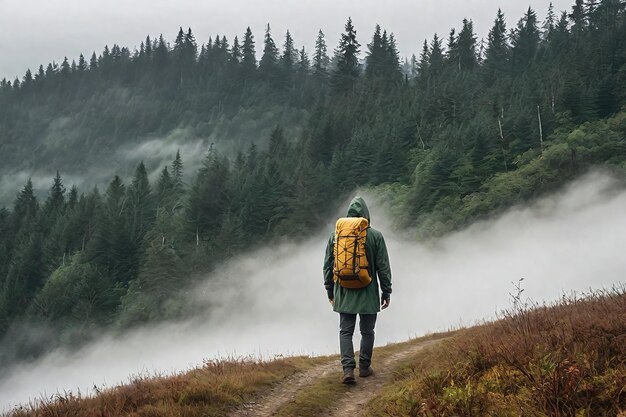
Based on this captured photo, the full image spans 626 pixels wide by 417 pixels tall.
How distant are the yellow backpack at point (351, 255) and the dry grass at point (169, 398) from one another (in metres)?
2.05

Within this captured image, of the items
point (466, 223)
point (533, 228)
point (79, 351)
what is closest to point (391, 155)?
point (466, 223)

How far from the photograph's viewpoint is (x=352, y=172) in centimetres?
6425

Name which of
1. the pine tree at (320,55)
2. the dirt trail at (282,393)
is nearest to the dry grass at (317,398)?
the dirt trail at (282,393)

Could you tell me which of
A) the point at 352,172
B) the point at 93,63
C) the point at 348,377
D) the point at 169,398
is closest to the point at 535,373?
the point at 348,377

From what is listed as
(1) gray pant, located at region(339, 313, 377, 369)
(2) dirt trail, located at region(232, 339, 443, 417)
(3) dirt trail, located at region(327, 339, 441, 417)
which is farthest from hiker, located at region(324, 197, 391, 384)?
(2) dirt trail, located at region(232, 339, 443, 417)

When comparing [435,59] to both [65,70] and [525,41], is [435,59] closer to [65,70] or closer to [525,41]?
[525,41]

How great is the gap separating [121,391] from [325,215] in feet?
191

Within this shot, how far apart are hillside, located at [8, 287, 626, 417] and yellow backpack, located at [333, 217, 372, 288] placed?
4.82 ft

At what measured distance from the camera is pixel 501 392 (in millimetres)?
4152

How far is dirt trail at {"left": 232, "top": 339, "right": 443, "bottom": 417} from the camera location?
561cm

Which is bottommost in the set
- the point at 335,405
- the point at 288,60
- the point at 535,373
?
the point at 335,405

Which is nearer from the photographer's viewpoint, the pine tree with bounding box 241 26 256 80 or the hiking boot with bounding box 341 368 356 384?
the hiking boot with bounding box 341 368 356 384

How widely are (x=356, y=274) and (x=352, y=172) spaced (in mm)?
58502

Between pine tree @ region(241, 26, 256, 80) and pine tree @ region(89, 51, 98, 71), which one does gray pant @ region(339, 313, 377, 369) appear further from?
pine tree @ region(89, 51, 98, 71)
